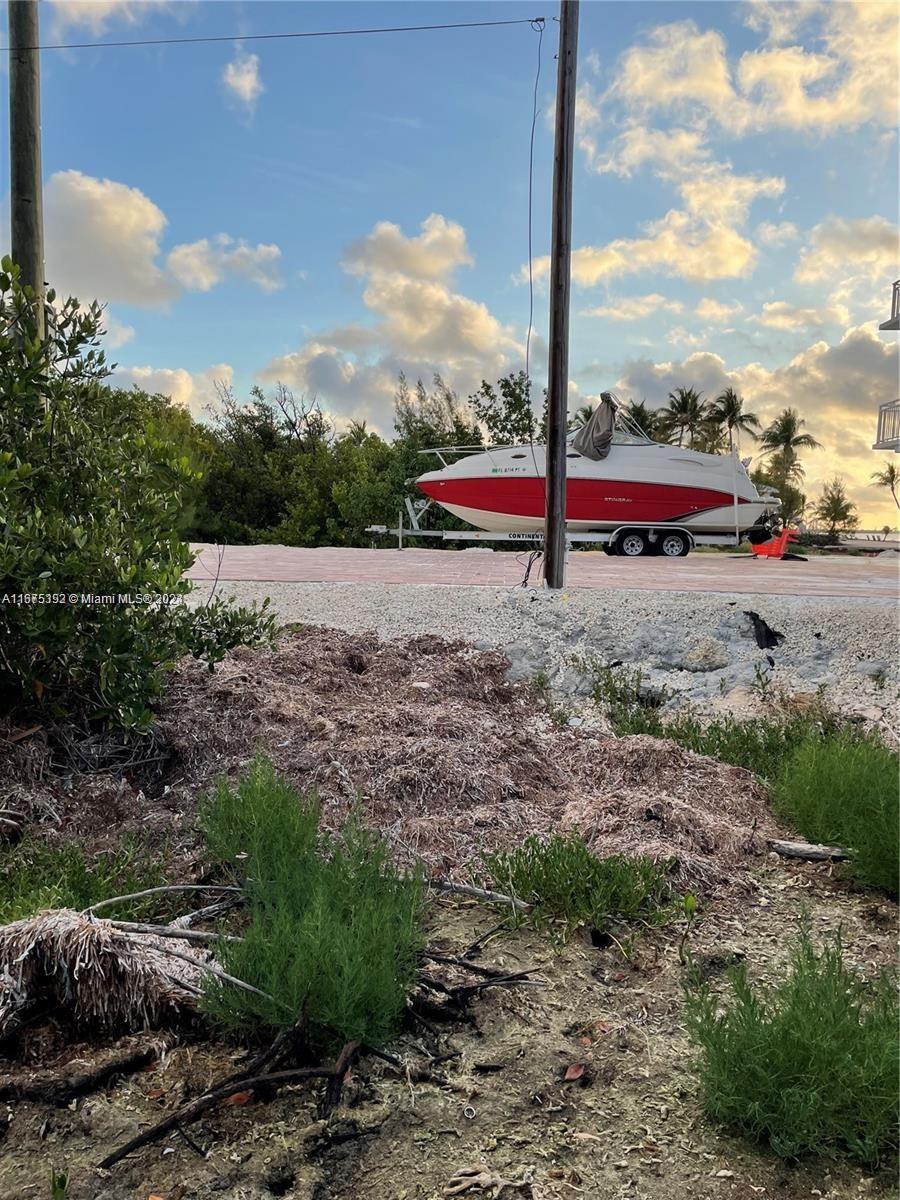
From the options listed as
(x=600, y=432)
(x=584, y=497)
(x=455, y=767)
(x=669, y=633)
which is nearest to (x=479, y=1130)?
(x=455, y=767)

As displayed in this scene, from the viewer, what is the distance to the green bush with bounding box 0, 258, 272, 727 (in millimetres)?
4164

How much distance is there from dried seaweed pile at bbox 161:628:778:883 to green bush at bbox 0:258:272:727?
0.61 meters

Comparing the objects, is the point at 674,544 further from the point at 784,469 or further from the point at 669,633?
the point at 784,469

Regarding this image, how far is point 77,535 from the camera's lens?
412 centimetres

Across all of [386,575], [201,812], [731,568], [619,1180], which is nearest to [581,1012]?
[619,1180]

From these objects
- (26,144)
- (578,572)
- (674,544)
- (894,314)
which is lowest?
(578,572)

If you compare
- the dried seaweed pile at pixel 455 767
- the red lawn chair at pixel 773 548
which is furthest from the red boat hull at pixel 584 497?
the dried seaweed pile at pixel 455 767

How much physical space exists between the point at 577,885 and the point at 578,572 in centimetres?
893

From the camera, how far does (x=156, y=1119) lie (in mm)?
2330

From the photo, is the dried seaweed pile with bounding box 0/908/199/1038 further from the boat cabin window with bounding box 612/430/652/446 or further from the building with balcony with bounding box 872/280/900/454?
the building with balcony with bounding box 872/280/900/454

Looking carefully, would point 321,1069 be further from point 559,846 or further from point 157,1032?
point 559,846

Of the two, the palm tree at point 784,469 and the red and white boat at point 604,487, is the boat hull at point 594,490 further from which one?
the palm tree at point 784,469

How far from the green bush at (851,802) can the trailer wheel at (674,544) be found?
13438 millimetres

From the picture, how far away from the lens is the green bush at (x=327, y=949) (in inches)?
92.9
